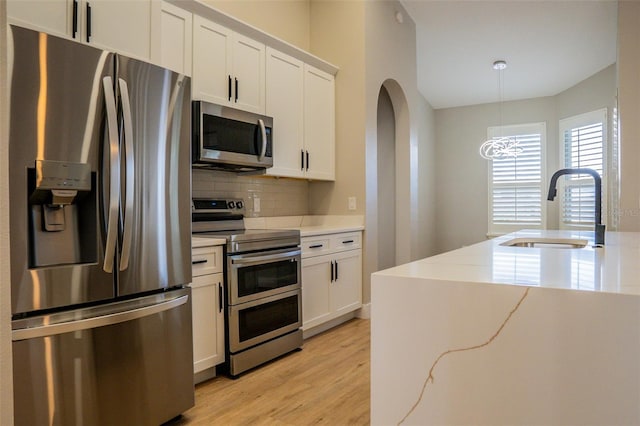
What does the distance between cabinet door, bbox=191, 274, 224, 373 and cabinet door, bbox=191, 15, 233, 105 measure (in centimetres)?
123

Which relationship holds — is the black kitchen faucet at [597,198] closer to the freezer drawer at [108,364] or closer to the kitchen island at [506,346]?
the kitchen island at [506,346]

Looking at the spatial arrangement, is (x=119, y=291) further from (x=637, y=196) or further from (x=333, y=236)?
(x=637, y=196)

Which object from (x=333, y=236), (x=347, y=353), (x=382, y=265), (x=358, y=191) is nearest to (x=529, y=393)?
(x=347, y=353)

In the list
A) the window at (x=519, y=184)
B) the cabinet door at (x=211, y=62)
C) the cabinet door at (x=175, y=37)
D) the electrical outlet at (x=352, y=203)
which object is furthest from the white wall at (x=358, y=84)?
the window at (x=519, y=184)

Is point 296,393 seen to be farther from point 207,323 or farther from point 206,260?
point 206,260

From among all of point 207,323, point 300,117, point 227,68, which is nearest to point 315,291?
point 207,323

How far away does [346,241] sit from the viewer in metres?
3.68

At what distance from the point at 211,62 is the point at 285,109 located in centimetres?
79

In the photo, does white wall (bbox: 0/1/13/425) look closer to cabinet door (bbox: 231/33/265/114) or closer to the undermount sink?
cabinet door (bbox: 231/33/265/114)

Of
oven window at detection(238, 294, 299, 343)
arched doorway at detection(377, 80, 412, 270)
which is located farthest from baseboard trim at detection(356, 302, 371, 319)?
oven window at detection(238, 294, 299, 343)

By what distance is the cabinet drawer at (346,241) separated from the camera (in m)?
3.54

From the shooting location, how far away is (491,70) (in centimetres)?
600

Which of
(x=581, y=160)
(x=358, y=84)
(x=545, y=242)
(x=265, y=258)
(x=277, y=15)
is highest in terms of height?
(x=277, y=15)

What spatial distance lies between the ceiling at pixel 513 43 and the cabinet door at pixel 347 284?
2.82 meters
